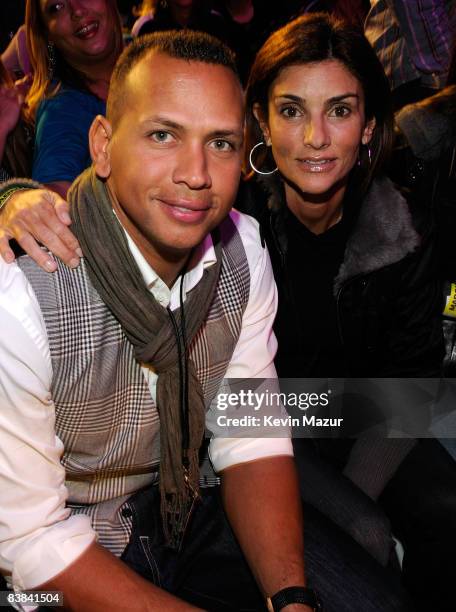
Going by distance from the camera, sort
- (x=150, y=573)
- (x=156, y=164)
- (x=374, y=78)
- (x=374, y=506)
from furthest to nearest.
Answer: (x=374, y=78), (x=374, y=506), (x=150, y=573), (x=156, y=164)

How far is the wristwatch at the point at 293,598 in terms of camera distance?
1.32 meters

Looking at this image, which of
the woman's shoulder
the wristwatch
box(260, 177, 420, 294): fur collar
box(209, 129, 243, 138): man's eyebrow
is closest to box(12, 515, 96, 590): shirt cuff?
the wristwatch

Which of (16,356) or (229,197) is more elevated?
(229,197)

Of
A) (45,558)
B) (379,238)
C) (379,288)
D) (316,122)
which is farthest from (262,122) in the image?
(45,558)

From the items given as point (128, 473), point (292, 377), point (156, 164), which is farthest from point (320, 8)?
point (128, 473)

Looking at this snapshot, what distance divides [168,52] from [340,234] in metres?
0.96

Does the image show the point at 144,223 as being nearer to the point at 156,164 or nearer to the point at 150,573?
A: the point at 156,164

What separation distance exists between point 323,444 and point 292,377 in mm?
249

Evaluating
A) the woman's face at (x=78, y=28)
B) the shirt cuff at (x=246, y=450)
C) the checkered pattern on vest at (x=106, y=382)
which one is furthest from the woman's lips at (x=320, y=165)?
the woman's face at (x=78, y=28)

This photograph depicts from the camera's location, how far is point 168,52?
1.30 metres

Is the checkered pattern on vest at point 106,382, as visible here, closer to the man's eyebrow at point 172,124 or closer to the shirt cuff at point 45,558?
the shirt cuff at point 45,558

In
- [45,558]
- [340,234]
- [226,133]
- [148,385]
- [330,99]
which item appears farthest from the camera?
[340,234]

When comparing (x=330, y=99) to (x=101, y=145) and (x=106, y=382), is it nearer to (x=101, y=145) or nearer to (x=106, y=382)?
(x=101, y=145)

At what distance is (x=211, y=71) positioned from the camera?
1301mm
